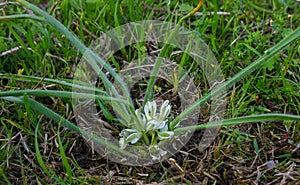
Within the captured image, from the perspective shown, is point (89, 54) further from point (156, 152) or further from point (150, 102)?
point (156, 152)

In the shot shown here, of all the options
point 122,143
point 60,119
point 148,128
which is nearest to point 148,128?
point 148,128

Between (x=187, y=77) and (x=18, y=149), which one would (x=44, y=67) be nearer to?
(x=18, y=149)

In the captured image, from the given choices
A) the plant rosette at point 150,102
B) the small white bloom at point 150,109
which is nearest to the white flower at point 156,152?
the plant rosette at point 150,102

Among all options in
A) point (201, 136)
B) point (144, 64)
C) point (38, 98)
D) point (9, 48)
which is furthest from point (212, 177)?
point (9, 48)

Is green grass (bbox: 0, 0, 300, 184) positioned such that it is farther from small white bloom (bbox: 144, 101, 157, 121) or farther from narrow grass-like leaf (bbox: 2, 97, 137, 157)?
small white bloom (bbox: 144, 101, 157, 121)

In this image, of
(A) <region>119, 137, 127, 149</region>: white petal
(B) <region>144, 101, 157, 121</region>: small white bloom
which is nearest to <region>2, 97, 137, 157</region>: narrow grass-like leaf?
(A) <region>119, 137, 127, 149</region>: white petal

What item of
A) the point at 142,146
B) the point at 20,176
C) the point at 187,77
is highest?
the point at 187,77
